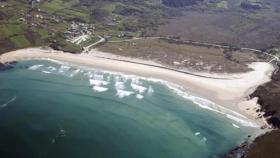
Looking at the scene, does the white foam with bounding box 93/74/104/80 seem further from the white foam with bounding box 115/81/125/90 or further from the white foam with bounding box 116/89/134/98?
the white foam with bounding box 116/89/134/98

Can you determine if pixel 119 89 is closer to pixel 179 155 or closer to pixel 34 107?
pixel 34 107

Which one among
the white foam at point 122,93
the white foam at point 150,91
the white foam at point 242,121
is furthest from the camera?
the white foam at point 150,91

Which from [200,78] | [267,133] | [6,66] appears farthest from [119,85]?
[267,133]

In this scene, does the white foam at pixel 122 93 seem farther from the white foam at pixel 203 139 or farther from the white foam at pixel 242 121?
the white foam at pixel 203 139

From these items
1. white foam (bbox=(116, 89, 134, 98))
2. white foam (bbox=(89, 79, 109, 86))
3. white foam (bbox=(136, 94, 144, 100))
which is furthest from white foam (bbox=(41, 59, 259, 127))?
white foam (bbox=(89, 79, 109, 86))

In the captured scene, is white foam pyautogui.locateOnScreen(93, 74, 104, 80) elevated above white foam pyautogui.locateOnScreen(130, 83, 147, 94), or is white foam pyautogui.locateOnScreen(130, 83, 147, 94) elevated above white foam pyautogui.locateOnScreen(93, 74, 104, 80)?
white foam pyautogui.locateOnScreen(93, 74, 104, 80)

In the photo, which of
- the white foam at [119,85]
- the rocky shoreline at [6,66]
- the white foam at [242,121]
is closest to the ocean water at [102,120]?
the white foam at [119,85]

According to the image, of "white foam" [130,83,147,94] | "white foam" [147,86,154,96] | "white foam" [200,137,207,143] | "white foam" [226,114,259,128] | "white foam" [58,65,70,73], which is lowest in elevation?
"white foam" [200,137,207,143]
